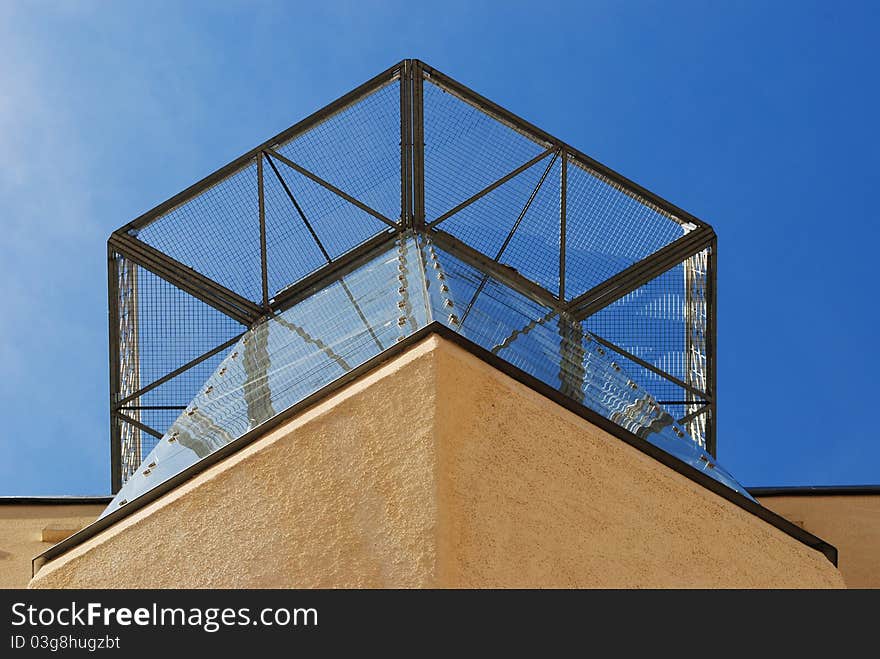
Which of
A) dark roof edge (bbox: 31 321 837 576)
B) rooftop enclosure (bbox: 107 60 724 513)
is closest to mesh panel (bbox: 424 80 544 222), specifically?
rooftop enclosure (bbox: 107 60 724 513)

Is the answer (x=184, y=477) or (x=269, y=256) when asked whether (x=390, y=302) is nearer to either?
(x=184, y=477)

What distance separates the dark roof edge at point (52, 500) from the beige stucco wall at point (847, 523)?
5.61 m

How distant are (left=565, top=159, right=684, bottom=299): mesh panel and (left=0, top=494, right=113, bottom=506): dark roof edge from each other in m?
4.83

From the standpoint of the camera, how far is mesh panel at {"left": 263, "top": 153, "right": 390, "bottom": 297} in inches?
492

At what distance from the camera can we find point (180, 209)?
41.7 ft

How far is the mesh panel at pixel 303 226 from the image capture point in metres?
12.5

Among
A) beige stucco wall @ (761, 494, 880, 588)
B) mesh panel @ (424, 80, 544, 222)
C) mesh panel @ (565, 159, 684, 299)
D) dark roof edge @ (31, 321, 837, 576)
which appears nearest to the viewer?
dark roof edge @ (31, 321, 837, 576)

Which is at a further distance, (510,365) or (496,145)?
(496,145)

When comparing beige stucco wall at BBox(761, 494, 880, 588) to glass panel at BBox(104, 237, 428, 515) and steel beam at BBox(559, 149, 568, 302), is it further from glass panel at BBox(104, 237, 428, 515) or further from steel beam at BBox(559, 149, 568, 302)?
glass panel at BBox(104, 237, 428, 515)

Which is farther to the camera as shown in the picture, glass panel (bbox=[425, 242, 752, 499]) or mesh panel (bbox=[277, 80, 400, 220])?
mesh panel (bbox=[277, 80, 400, 220])

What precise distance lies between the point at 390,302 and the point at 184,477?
243 cm
